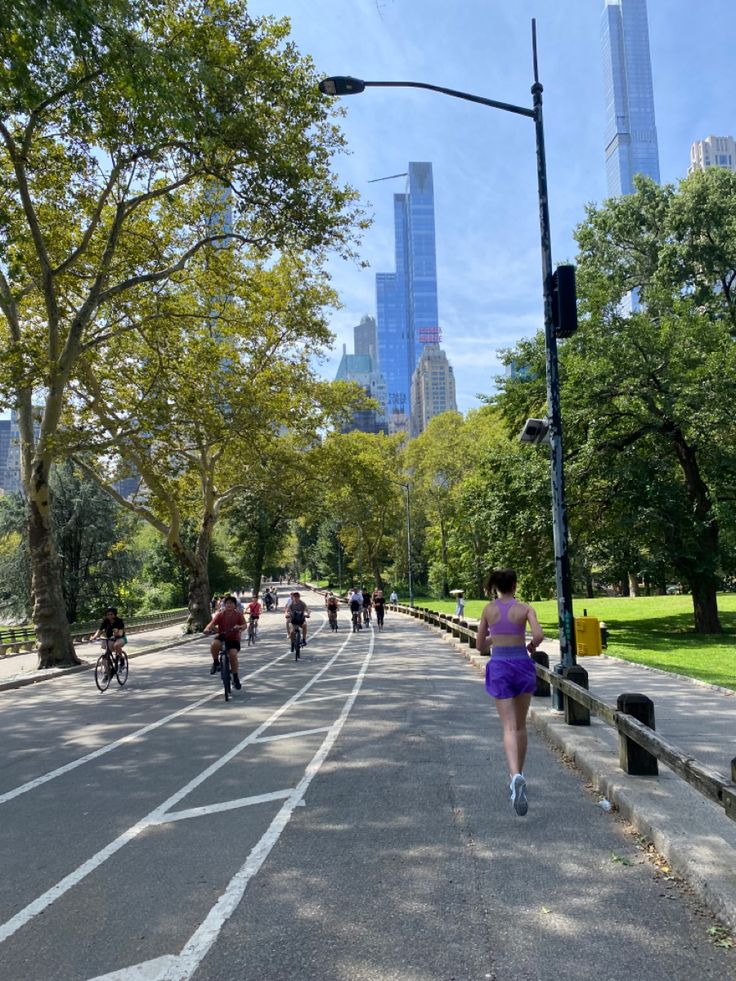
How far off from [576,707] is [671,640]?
16.6m

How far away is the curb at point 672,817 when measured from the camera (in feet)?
12.5

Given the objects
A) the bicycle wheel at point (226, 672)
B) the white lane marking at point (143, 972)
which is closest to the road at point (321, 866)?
the white lane marking at point (143, 972)

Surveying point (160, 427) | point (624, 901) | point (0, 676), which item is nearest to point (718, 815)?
point (624, 901)

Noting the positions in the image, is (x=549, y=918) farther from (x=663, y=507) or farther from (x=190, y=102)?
(x=663, y=507)

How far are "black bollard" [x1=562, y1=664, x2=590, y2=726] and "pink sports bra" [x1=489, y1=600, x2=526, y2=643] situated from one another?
290 cm

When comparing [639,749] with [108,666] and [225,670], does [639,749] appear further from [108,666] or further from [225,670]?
[108,666]

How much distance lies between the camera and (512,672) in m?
5.41

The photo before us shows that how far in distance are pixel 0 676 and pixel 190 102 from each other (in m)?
14.9

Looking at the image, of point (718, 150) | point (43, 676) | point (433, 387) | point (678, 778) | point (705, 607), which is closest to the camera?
point (678, 778)

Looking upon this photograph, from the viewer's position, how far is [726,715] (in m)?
9.12

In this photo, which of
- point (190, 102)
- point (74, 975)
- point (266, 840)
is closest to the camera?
point (74, 975)

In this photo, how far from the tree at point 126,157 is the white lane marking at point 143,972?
454 inches

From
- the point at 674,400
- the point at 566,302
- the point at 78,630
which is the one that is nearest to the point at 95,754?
the point at 566,302

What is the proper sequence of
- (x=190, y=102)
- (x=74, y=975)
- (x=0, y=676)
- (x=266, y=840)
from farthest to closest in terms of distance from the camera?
(x=0, y=676), (x=190, y=102), (x=266, y=840), (x=74, y=975)
